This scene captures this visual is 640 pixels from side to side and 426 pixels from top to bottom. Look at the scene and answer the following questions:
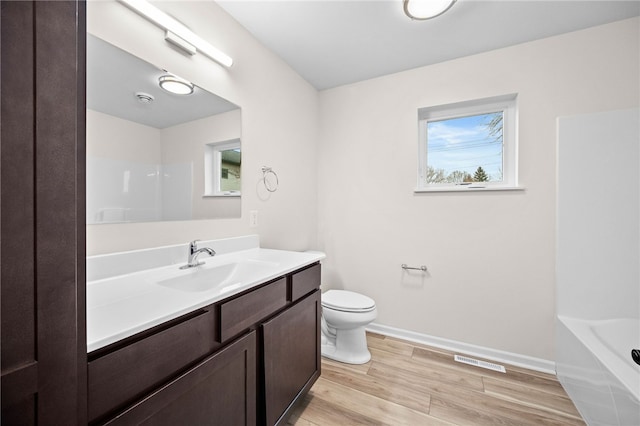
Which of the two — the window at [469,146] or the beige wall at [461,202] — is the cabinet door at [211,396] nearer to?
the beige wall at [461,202]

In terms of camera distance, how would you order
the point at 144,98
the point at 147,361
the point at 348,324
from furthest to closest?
1. the point at 348,324
2. the point at 144,98
3. the point at 147,361

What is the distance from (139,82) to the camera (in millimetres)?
1208

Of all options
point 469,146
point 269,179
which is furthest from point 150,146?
point 469,146

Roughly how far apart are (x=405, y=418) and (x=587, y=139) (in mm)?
2080

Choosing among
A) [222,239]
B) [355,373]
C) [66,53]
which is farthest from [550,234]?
[66,53]

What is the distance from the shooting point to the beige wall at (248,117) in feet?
3.75

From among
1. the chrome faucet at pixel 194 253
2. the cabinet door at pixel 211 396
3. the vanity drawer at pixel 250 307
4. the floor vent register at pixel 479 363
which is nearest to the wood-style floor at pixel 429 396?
the floor vent register at pixel 479 363

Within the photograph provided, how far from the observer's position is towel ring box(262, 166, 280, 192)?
195 centimetres

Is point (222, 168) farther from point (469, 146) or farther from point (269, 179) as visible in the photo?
point (469, 146)

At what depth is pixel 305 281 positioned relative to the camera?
1.42 meters

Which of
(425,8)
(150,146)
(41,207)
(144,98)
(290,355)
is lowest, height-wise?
(290,355)

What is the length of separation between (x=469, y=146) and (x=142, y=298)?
2.46 meters

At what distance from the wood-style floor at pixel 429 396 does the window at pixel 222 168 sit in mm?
1370

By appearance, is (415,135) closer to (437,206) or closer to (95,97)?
(437,206)
